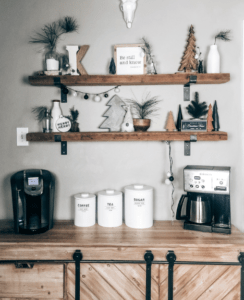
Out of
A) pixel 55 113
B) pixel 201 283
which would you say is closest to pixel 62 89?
pixel 55 113

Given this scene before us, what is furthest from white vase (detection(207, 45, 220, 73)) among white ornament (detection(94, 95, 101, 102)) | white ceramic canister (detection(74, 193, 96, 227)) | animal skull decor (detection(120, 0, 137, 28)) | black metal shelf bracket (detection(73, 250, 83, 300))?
black metal shelf bracket (detection(73, 250, 83, 300))

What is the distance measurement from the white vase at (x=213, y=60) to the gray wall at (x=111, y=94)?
0.10 metres

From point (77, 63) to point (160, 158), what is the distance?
3.38 ft

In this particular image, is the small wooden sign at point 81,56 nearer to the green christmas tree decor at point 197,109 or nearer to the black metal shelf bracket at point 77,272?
the green christmas tree decor at point 197,109

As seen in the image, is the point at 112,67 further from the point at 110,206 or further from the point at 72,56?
the point at 110,206

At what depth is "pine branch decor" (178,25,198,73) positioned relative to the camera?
1.94 metres

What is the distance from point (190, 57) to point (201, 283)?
64.1 inches

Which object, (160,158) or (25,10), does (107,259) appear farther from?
(25,10)

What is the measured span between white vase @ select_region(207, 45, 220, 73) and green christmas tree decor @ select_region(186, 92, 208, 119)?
216 mm

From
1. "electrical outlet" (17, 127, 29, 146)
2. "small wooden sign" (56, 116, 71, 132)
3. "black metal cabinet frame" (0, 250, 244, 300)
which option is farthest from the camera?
"electrical outlet" (17, 127, 29, 146)

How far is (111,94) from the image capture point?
2070 mm

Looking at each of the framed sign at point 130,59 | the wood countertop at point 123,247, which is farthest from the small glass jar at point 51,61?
the wood countertop at point 123,247

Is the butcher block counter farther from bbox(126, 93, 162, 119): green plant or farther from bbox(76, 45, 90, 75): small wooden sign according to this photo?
bbox(76, 45, 90, 75): small wooden sign

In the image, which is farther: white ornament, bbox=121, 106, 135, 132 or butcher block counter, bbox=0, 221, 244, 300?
white ornament, bbox=121, 106, 135, 132
